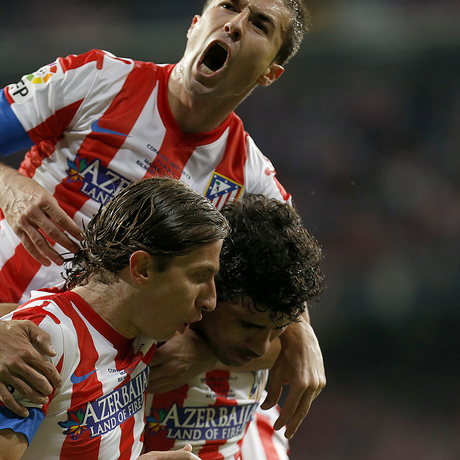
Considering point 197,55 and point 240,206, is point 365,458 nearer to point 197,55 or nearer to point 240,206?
point 240,206

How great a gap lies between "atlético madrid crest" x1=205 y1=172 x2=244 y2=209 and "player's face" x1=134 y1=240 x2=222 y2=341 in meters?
0.63

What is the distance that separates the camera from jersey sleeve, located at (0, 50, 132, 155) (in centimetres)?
196

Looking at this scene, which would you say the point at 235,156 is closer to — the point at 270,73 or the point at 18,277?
the point at 270,73

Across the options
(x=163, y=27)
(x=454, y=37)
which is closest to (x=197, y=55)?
(x=163, y=27)

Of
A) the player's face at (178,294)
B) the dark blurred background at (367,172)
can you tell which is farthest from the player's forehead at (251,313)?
the dark blurred background at (367,172)

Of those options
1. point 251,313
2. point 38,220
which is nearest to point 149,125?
point 38,220

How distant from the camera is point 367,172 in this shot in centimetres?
514

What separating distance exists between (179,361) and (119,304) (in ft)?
1.42

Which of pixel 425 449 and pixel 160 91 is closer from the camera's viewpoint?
pixel 160 91

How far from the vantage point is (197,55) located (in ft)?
6.77

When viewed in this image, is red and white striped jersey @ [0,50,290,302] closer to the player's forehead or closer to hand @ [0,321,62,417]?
the player's forehead

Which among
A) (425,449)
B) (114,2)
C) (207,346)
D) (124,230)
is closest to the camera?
(124,230)

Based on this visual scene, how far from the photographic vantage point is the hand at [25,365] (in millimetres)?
1278

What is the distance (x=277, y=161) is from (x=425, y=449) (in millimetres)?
2389
